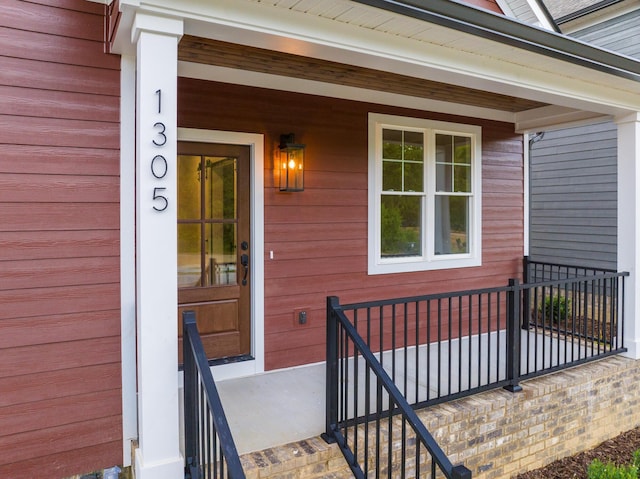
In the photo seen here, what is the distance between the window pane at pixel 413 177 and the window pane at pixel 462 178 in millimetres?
508

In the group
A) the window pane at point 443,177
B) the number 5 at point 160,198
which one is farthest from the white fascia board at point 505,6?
the number 5 at point 160,198

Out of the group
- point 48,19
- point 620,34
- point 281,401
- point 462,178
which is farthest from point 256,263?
point 620,34

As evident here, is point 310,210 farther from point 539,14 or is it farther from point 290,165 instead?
point 539,14

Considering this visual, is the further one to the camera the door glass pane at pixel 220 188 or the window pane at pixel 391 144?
the window pane at pixel 391 144

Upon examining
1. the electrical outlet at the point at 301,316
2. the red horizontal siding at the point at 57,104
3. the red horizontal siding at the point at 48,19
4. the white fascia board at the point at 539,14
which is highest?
the white fascia board at the point at 539,14

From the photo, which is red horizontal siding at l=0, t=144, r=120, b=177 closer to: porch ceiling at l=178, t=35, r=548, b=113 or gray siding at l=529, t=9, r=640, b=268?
porch ceiling at l=178, t=35, r=548, b=113

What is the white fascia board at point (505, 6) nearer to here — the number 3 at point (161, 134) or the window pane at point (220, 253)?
the window pane at point (220, 253)

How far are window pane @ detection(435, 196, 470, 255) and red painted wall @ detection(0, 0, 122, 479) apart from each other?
10.8 ft

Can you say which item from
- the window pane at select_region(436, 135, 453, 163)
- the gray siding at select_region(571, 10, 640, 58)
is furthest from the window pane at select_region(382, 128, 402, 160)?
the gray siding at select_region(571, 10, 640, 58)

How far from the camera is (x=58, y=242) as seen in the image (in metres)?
2.72

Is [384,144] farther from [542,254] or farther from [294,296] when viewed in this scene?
[542,254]

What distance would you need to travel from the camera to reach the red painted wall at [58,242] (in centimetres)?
261

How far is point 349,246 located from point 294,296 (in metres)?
0.71

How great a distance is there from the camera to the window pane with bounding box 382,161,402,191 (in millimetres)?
4637
